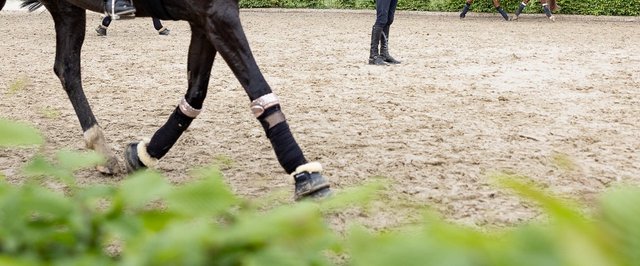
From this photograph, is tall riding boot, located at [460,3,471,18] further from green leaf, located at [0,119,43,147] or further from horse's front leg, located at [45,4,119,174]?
green leaf, located at [0,119,43,147]

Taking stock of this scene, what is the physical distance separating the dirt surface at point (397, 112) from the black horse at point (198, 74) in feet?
0.70

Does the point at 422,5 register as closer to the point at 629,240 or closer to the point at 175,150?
the point at 175,150

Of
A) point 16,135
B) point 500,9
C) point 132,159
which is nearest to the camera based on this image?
point 16,135

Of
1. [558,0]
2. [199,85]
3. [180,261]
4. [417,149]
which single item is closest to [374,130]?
[417,149]

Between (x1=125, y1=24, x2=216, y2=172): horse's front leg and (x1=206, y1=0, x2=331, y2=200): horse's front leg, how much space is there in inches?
15.5

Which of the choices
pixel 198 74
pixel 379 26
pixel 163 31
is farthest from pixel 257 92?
pixel 163 31

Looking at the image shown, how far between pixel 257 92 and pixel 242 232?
10.2 feet

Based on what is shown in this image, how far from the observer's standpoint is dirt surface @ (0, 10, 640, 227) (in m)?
4.60

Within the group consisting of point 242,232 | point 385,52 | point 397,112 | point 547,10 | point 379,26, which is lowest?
point 547,10

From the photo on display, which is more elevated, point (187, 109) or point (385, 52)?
point (187, 109)

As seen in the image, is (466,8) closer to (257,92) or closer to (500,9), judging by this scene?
(500,9)

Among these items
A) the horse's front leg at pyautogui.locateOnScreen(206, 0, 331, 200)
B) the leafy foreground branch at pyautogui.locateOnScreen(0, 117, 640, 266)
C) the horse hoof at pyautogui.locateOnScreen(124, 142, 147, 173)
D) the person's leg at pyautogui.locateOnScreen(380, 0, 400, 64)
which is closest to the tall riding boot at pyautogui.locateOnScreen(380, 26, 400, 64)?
the person's leg at pyautogui.locateOnScreen(380, 0, 400, 64)

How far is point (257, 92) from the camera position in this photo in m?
3.88

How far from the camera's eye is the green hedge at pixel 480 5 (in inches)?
802
